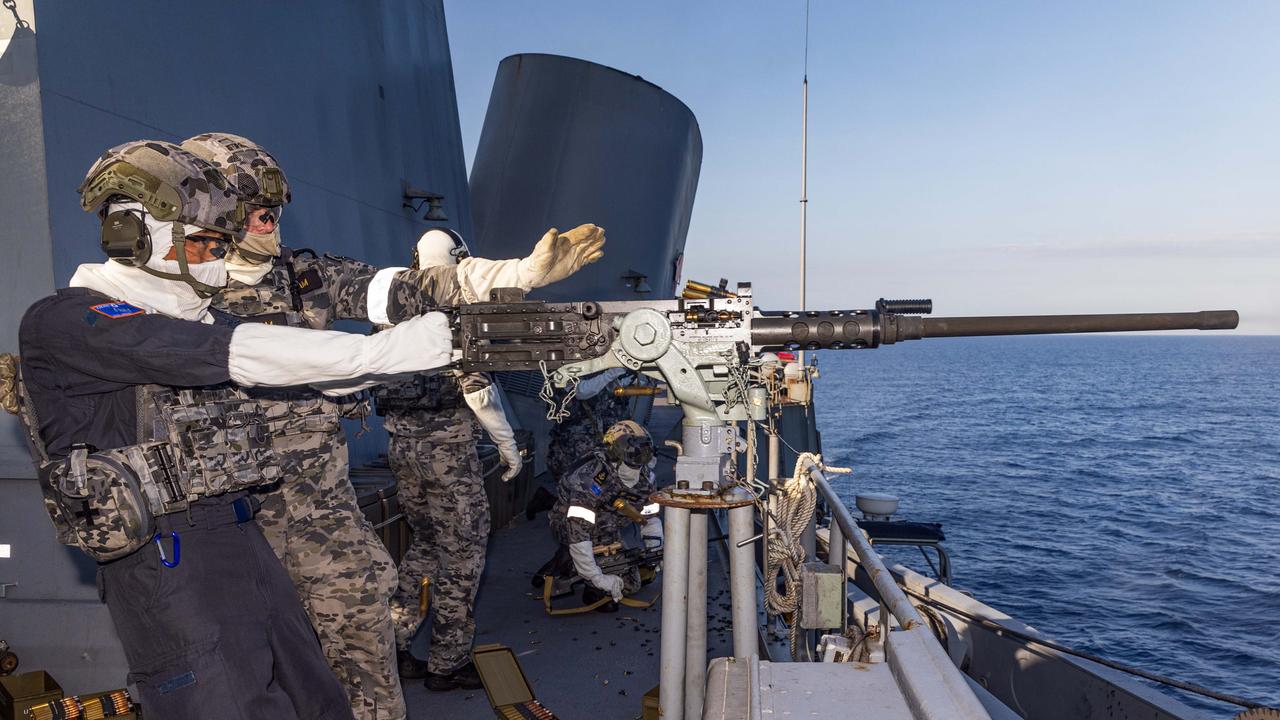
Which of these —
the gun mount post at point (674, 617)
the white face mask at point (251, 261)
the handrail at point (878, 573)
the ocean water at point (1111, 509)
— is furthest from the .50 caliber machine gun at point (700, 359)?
the ocean water at point (1111, 509)

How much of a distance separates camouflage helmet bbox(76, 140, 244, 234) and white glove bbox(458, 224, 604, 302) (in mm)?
739

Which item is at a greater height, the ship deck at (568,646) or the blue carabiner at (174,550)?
the blue carabiner at (174,550)

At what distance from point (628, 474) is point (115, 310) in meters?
3.62

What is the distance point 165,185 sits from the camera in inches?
87.5

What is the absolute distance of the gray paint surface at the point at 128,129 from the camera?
3383mm

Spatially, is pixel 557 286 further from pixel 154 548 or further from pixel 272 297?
pixel 154 548

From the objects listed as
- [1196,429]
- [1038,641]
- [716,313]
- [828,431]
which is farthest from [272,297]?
[1196,429]

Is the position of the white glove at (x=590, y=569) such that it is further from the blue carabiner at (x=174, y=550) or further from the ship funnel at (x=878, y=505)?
the ship funnel at (x=878, y=505)

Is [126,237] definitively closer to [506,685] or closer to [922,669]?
[922,669]

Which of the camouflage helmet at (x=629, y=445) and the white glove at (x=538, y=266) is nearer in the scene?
the white glove at (x=538, y=266)

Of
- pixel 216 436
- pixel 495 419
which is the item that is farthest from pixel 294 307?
pixel 495 419

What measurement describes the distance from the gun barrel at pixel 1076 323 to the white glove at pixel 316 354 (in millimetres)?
1760

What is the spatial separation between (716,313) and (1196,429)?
58.6 meters

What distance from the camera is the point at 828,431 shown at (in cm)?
5381
